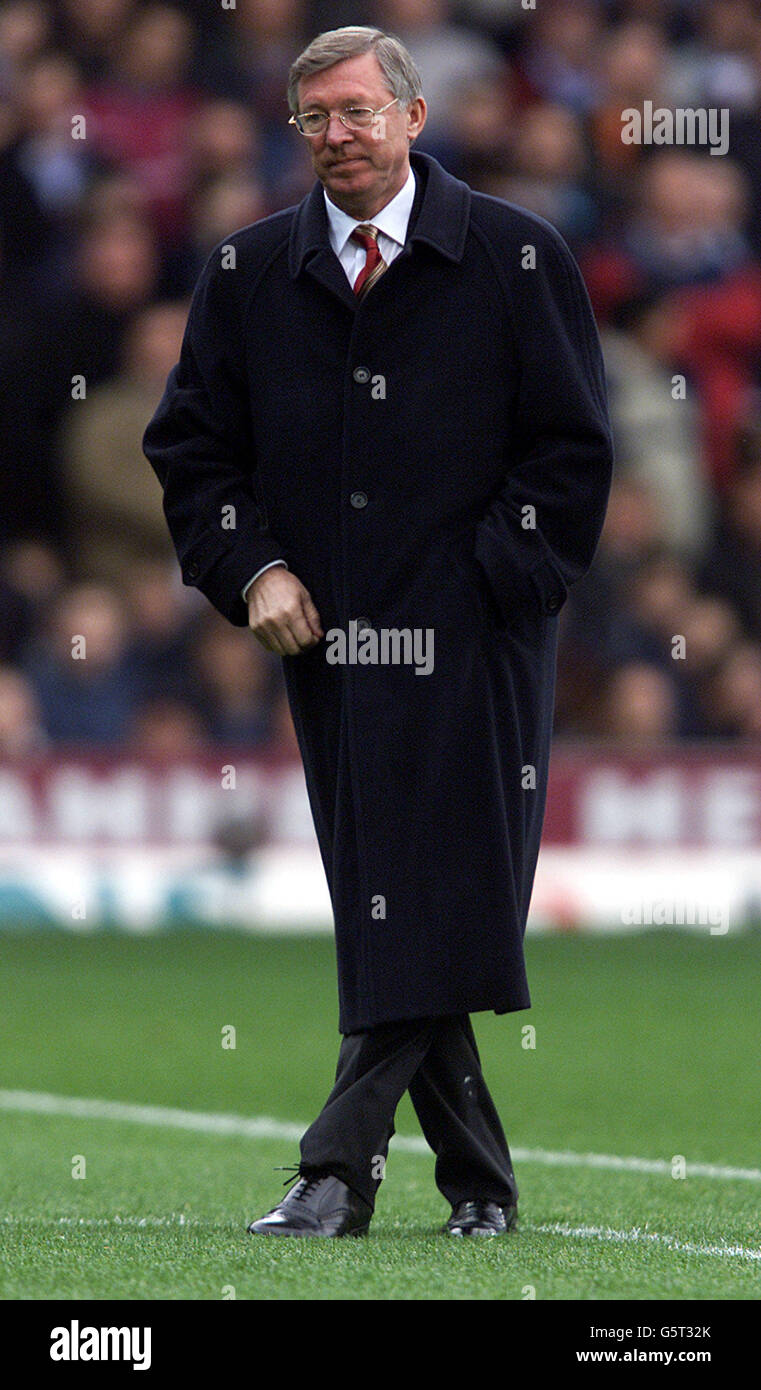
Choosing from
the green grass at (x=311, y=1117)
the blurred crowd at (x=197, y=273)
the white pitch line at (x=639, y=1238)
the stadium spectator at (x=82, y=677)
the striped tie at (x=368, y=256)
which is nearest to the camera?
the green grass at (x=311, y=1117)

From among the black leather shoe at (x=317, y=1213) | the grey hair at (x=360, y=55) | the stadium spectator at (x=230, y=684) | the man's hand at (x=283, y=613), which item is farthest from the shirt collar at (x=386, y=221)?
the stadium spectator at (x=230, y=684)

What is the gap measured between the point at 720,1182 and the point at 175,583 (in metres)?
6.56

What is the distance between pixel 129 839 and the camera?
1142 cm

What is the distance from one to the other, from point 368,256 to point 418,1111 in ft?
→ 5.14

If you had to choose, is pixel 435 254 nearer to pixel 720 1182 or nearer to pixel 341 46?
pixel 341 46

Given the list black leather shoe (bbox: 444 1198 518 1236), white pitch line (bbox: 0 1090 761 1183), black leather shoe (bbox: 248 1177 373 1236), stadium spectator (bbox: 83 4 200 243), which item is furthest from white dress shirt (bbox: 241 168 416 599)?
stadium spectator (bbox: 83 4 200 243)

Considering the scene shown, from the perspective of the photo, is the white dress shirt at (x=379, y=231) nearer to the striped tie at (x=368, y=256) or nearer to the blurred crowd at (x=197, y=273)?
the striped tie at (x=368, y=256)

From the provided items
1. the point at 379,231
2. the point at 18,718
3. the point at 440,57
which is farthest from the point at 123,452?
the point at 379,231

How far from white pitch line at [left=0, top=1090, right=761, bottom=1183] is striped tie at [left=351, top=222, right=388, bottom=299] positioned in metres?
2.23

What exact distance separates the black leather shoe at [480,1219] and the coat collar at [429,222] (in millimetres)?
1716

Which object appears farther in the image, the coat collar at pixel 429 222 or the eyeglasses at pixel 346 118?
the coat collar at pixel 429 222

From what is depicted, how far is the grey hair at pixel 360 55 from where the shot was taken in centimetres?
442

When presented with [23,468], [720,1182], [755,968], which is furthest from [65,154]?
[720,1182]

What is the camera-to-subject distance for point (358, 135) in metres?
4.43
